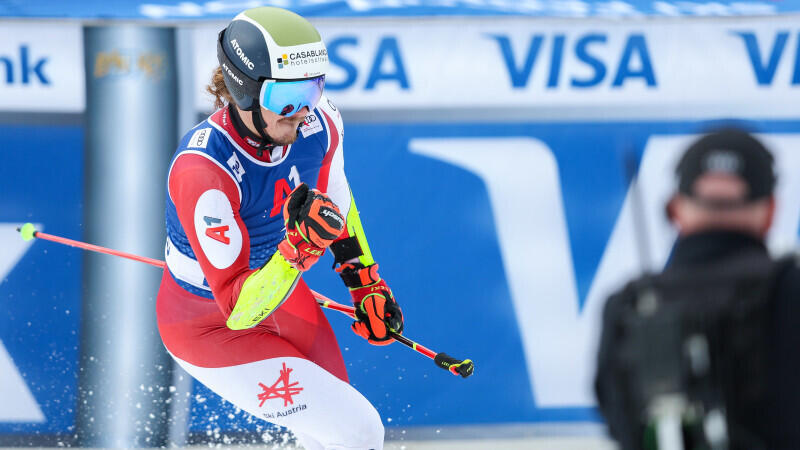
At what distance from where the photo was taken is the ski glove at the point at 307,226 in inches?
107

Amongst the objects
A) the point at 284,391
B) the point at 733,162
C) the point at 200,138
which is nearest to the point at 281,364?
the point at 284,391

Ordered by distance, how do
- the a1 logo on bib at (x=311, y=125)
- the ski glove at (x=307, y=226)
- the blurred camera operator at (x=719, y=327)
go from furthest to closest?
the a1 logo on bib at (x=311, y=125)
the ski glove at (x=307, y=226)
the blurred camera operator at (x=719, y=327)

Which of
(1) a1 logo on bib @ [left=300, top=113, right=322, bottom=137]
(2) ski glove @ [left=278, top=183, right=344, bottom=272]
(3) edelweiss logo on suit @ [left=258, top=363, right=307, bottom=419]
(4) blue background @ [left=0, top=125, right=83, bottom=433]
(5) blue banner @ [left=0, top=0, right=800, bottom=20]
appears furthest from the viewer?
(4) blue background @ [left=0, top=125, right=83, bottom=433]

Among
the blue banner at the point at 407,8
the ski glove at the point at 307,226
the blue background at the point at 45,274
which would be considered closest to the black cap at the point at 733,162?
the ski glove at the point at 307,226

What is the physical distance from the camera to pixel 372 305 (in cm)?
336

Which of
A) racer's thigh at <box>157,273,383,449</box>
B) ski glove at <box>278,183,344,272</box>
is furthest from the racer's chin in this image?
racer's thigh at <box>157,273,383,449</box>

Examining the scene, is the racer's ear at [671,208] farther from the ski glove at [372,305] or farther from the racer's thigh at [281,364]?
the ski glove at [372,305]

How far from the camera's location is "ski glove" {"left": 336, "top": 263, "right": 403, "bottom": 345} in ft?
11.0

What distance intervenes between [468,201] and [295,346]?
4.42ft

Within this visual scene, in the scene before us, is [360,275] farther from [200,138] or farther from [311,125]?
[200,138]

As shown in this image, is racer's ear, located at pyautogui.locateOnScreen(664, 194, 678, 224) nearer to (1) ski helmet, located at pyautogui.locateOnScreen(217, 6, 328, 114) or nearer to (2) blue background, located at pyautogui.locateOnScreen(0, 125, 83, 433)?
(1) ski helmet, located at pyautogui.locateOnScreen(217, 6, 328, 114)

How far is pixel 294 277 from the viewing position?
277 cm

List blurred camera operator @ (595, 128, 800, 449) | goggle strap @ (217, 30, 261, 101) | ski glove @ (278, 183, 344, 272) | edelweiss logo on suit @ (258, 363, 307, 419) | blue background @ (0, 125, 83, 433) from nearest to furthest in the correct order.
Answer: blurred camera operator @ (595, 128, 800, 449), ski glove @ (278, 183, 344, 272), goggle strap @ (217, 30, 261, 101), edelweiss logo on suit @ (258, 363, 307, 419), blue background @ (0, 125, 83, 433)

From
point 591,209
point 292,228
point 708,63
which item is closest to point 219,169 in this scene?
point 292,228
